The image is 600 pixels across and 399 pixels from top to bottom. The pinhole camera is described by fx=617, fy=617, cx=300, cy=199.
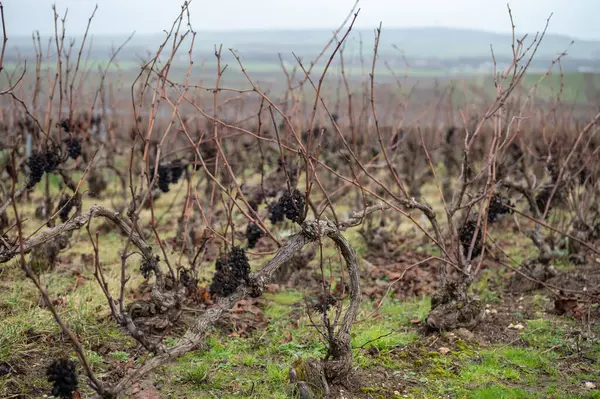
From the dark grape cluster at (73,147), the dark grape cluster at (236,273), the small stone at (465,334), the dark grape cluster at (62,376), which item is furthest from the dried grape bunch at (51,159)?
the small stone at (465,334)

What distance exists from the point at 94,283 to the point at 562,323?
11.4ft

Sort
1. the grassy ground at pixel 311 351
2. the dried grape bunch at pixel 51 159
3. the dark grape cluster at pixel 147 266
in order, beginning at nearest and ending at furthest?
the grassy ground at pixel 311 351
the dark grape cluster at pixel 147 266
the dried grape bunch at pixel 51 159

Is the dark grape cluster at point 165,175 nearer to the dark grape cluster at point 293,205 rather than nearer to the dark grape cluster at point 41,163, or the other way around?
the dark grape cluster at point 41,163

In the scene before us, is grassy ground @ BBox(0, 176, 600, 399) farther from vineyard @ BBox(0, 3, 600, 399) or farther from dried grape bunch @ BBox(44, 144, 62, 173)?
dried grape bunch @ BBox(44, 144, 62, 173)

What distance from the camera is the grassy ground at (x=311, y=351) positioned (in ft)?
10.6

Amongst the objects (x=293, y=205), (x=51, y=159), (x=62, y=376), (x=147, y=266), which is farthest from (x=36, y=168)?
(x=62, y=376)

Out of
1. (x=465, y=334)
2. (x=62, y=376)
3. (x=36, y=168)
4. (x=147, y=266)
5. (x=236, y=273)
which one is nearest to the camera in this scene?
(x=62, y=376)

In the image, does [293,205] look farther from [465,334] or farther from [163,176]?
[163,176]

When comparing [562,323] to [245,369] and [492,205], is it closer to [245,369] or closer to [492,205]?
[492,205]

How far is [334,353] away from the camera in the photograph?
3174 mm

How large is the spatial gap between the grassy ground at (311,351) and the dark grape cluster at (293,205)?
0.87m

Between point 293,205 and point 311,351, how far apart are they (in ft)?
3.87

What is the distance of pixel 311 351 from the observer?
12.3 feet

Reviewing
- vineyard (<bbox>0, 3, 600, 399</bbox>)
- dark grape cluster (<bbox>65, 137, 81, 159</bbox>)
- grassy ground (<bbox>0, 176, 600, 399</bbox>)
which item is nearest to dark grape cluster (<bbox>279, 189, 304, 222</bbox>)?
vineyard (<bbox>0, 3, 600, 399</bbox>)
